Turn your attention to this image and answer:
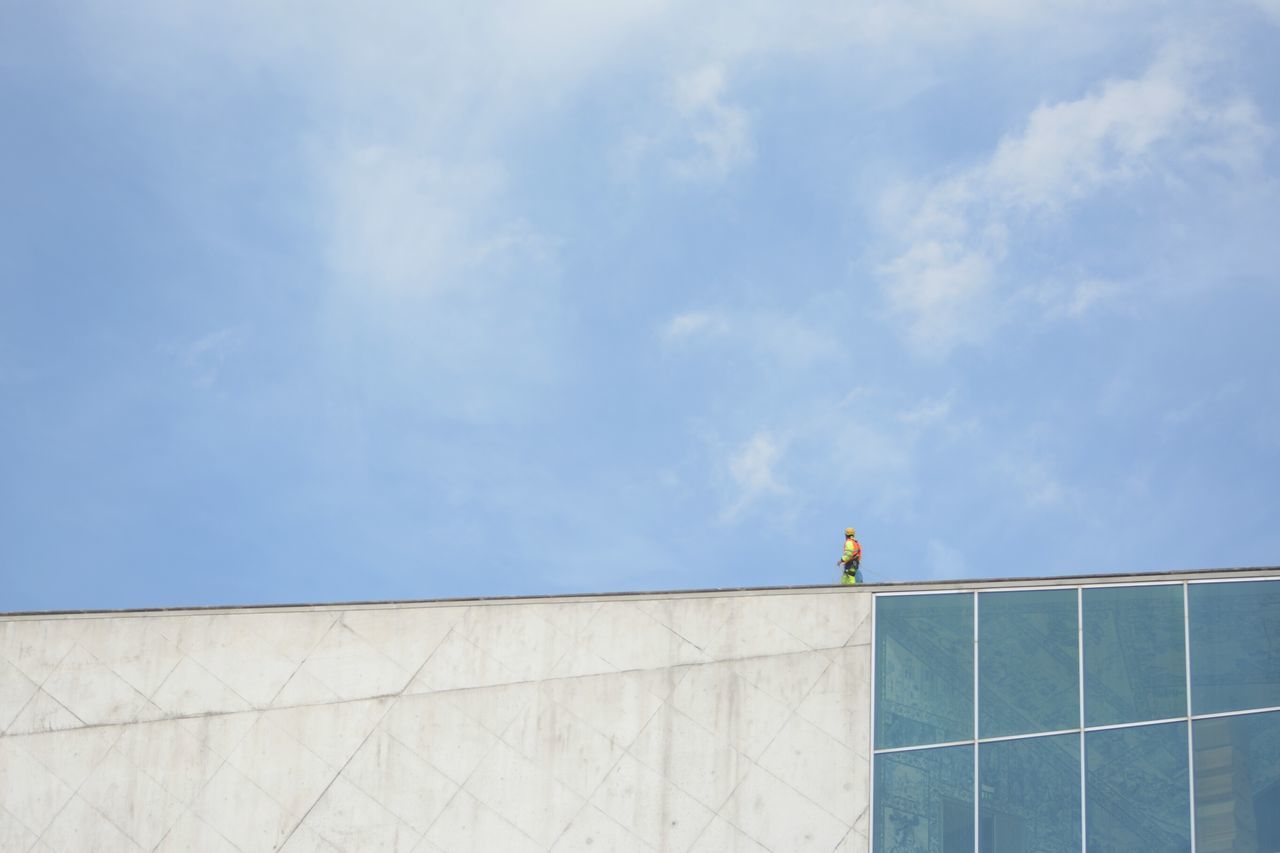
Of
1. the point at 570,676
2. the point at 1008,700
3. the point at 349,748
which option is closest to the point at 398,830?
the point at 349,748

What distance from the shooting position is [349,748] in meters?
33.7

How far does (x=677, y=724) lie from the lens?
3356 centimetres

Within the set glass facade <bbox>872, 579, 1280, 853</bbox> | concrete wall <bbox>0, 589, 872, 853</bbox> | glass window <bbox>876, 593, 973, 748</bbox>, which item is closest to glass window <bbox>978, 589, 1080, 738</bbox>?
glass facade <bbox>872, 579, 1280, 853</bbox>

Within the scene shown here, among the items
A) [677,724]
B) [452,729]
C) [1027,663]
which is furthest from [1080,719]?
[452,729]

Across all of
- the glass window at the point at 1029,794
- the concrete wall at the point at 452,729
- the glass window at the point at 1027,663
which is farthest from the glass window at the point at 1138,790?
the concrete wall at the point at 452,729

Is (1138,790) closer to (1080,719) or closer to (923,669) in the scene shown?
(1080,719)

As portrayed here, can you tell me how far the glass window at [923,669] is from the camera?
3325 cm

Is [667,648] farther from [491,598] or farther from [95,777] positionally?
[95,777]

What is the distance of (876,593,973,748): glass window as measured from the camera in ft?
109

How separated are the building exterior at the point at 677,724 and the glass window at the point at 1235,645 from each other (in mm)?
46

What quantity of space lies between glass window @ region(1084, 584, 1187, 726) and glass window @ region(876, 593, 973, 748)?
87.4 inches

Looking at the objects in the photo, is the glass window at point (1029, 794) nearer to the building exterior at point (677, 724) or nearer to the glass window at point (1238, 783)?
the building exterior at point (677, 724)

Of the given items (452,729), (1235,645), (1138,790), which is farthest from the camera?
(452,729)

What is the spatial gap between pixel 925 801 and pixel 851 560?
5.35 m
